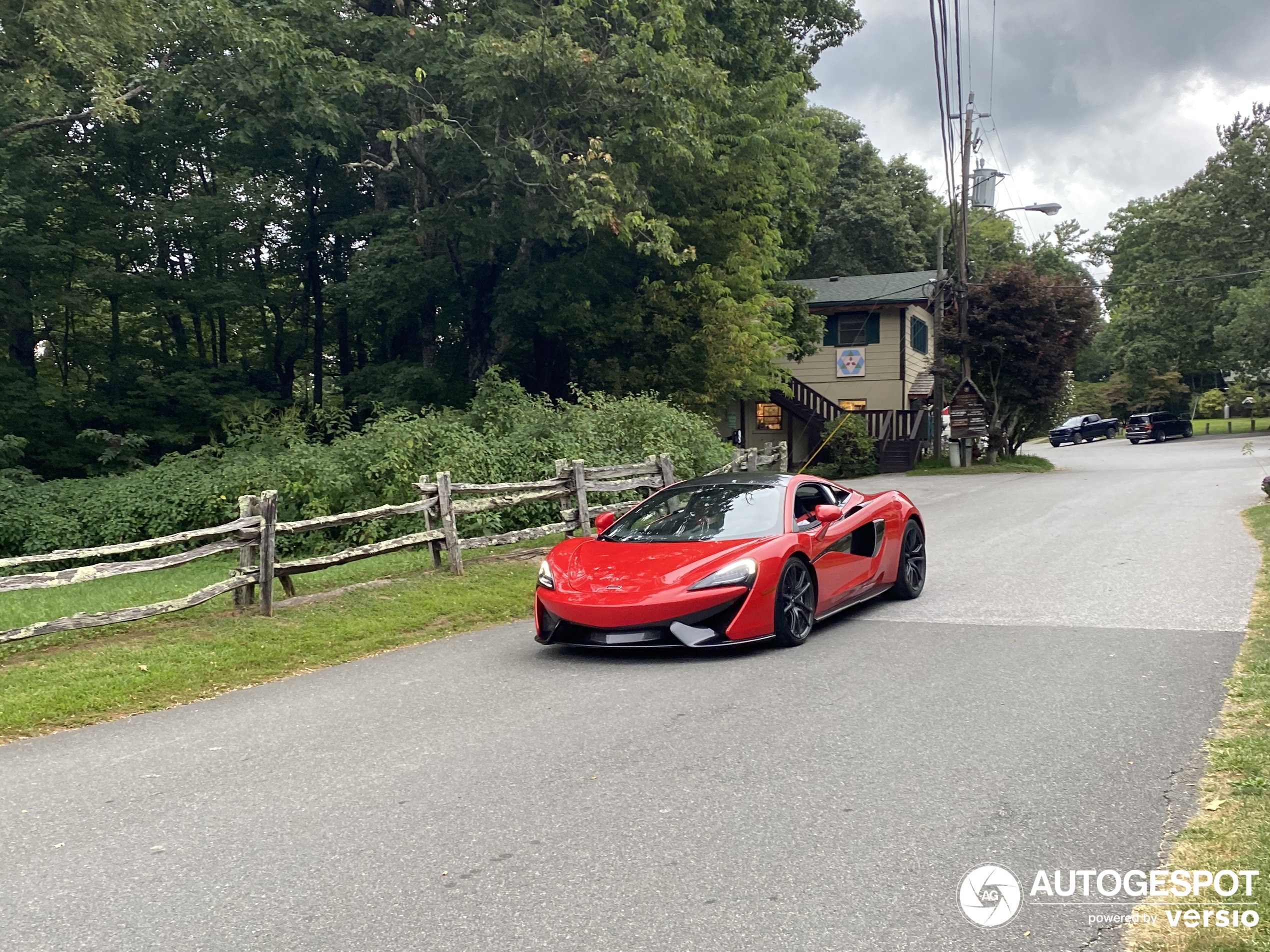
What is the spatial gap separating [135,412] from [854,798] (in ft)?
78.8

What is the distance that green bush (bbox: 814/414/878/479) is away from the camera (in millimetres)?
31641

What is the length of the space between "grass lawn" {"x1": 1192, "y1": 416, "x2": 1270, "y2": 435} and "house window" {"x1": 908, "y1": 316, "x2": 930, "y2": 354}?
2334cm

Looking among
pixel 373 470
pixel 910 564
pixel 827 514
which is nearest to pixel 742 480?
pixel 827 514

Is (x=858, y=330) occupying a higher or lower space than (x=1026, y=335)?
higher

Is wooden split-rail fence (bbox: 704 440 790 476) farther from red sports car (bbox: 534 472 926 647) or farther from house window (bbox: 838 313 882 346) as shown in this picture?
house window (bbox: 838 313 882 346)

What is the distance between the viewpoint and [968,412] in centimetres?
3120

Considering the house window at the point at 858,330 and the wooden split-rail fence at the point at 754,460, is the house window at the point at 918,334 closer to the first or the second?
the house window at the point at 858,330

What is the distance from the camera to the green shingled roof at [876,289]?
3694 cm

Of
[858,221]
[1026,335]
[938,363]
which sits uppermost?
[858,221]

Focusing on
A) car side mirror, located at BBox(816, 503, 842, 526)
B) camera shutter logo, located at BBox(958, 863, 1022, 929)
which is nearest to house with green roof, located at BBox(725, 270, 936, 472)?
car side mirror, located at BBox(816, 503, 842, 526)

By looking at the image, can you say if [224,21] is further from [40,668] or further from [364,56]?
[40,668]

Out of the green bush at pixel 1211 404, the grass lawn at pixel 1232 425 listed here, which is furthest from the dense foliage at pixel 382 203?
the green bush at pixel 1211 404

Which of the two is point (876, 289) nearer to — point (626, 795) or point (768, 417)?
point (768, 417)

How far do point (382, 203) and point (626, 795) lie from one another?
23.8 metres
